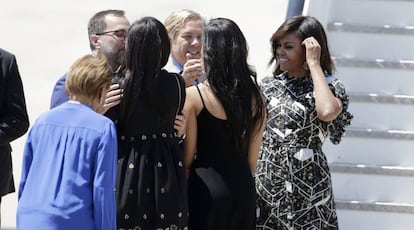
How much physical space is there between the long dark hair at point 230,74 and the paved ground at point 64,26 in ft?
17.8

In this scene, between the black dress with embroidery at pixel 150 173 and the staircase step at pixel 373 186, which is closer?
the black dress with embroidery at pixel 150 173

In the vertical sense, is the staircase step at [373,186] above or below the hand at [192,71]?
below

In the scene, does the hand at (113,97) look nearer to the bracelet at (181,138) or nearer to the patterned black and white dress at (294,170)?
the bracelet at (181,138)

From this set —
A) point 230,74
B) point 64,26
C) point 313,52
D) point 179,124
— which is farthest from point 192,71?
point 64,26

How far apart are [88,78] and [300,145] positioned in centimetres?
139

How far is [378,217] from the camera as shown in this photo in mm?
5926

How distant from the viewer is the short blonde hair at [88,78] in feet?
13.1

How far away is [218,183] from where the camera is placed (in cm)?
448

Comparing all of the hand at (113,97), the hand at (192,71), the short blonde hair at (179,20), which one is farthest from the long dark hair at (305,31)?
the hand at (113,97)

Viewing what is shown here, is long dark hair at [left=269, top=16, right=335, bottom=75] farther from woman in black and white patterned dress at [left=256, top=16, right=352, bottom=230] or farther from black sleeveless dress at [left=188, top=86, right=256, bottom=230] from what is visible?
black sleeveless dress at [left=188, top=86, right=256, bottom=230]

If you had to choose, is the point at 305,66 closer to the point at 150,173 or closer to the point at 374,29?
the point at 150,173

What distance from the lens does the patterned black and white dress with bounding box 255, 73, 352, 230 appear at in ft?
16.3

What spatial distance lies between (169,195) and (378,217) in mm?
2049

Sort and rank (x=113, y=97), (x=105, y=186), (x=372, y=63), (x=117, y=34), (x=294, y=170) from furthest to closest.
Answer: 1. (x=372, y=63)
2. (x=294, y=170)
3. (x=117, y=34)
4. (x=113, y=97)
5. (x=105, y=186)
